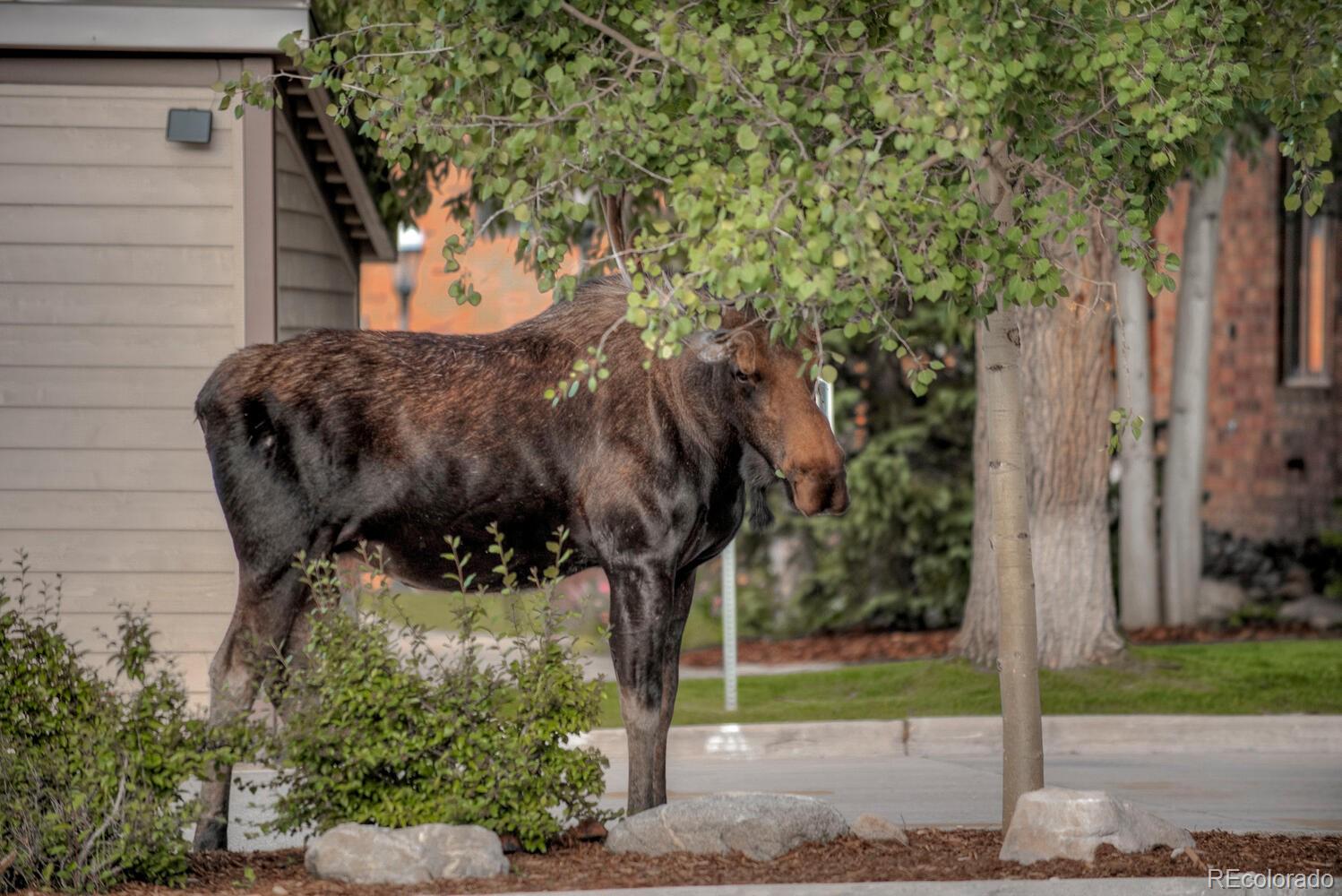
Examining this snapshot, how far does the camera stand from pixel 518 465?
645 centimetres

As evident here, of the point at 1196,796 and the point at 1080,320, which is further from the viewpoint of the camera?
the point at 1080,320

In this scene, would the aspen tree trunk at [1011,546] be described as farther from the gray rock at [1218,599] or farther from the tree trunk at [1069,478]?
the gray rock at [1218,599]

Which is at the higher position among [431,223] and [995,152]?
[431,223]

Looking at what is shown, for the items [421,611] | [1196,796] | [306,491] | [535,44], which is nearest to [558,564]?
[306,491]

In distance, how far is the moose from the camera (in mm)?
6254

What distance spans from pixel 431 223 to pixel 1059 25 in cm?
2502

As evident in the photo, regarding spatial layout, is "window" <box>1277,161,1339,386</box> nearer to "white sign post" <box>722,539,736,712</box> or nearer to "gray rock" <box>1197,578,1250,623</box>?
"gray rock" <box>1197,578,1250,623</box>

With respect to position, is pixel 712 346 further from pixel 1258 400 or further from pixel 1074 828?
pixel 1258 400

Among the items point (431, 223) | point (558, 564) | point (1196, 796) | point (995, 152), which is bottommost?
point (1196, 796)

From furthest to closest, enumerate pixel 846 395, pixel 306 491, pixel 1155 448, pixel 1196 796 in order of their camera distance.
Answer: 1. pixel 1155 448
2. pixel 846 395
3. pixel 1196 796
4. pixel 306 491

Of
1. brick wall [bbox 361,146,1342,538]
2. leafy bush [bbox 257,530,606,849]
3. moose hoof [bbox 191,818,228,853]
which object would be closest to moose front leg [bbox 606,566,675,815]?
leafy bush [bbox 257,530,606,849]

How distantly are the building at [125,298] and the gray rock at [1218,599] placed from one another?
11.5 metres

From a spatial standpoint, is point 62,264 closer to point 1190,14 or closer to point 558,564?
point 558,564

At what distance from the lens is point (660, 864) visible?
5.82m
